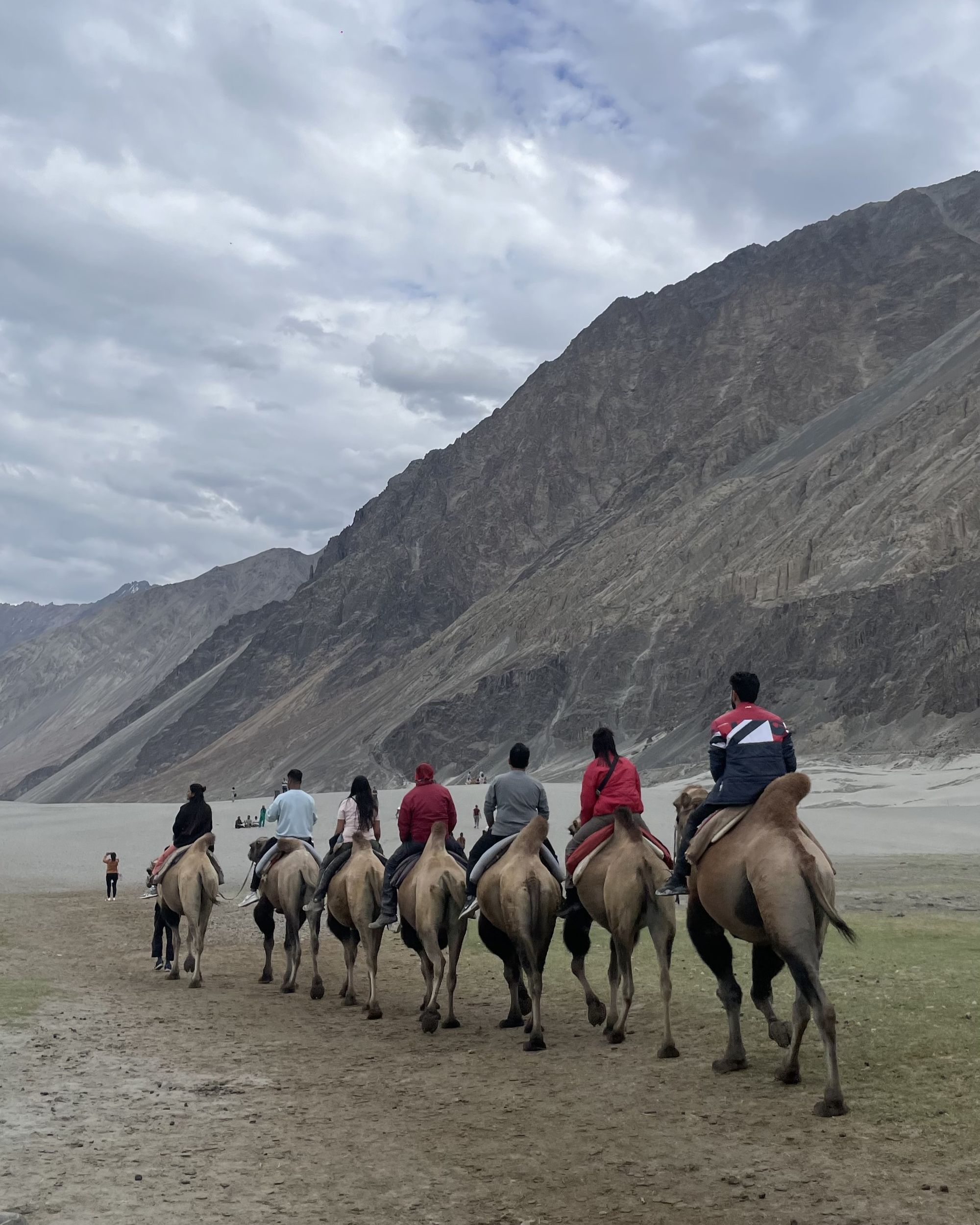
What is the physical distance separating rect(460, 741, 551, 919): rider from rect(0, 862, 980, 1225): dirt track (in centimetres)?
170

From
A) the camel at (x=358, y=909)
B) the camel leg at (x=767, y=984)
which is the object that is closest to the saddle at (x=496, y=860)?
the camel at (x=358, y=909)

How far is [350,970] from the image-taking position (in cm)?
1455

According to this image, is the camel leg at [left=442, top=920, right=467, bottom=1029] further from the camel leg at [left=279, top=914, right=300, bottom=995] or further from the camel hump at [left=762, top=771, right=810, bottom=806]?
the camel hump at [left=762, top=771, right=810, bottom=806]

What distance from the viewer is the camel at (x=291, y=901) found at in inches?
611

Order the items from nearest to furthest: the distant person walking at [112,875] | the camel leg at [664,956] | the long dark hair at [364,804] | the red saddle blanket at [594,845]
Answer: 1. the camel leg at [664,956]
2. the red saddle blanket at [594,845]
3. the long dark hair at [364,804]
4. the distant person walking at [112,875]

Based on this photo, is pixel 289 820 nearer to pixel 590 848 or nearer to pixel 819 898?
pixel 590 848

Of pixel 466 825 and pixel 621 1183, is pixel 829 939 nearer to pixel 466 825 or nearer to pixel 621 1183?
pixel 621 1183

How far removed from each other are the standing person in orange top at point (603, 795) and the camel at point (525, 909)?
281mm

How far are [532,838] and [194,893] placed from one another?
6.37 m

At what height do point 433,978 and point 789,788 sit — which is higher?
point 789,788

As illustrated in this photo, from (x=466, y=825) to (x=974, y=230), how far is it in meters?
135

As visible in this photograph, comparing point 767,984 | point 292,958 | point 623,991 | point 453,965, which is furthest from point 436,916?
point 292,958

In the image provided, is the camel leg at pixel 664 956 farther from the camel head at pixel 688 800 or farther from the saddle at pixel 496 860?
the camel head at pixel 688 800

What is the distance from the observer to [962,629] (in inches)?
3194
